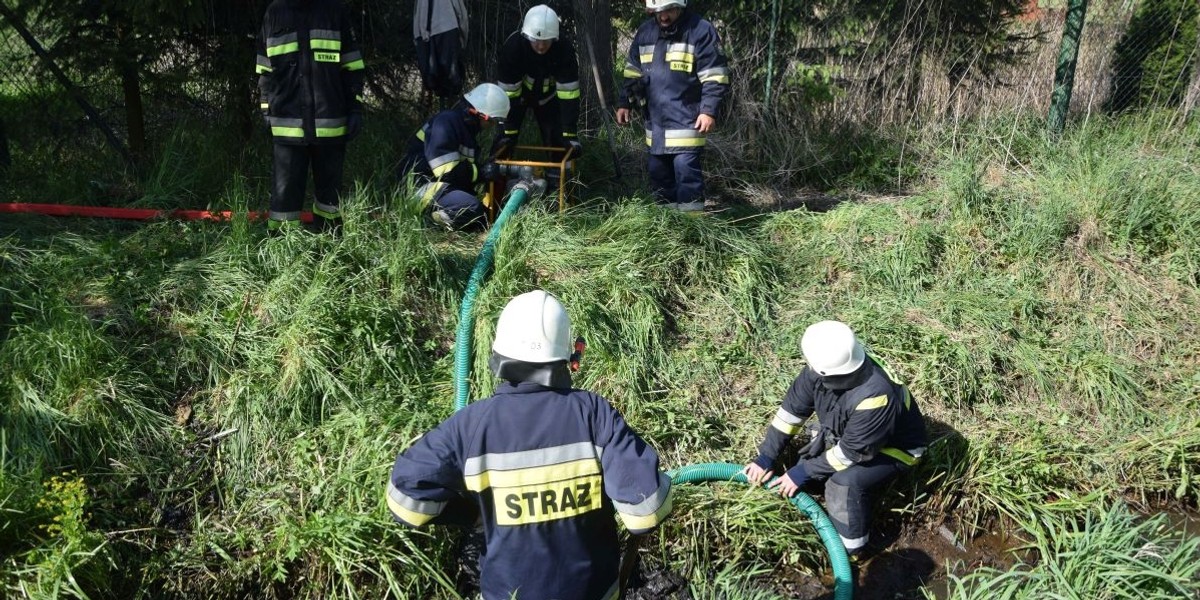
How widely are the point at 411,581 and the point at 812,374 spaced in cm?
212

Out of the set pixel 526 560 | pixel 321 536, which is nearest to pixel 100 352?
pixel 321 536

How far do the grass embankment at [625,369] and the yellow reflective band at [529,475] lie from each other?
1.26m

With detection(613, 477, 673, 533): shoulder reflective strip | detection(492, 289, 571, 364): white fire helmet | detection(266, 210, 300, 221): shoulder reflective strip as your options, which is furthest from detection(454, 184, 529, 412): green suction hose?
detection(613, 477, 673, 533): shoulder reflective strip

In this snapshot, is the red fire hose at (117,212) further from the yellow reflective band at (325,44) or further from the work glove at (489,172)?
the work glove at (489,172)

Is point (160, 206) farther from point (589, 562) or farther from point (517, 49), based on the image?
point (589, 562)

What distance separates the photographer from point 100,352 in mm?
4586

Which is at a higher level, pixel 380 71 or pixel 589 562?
pixel 380 71

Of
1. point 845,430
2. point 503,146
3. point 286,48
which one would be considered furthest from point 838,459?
point 286,48

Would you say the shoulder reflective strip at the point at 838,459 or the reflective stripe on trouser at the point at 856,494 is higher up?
the shoulder reflective strip at the point at 838,459

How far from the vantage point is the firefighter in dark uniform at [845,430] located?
4.32m

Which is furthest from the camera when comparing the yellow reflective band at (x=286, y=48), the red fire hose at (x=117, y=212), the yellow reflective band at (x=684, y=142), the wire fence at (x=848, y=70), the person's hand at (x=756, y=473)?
the wire fence at (x=848, y=70)

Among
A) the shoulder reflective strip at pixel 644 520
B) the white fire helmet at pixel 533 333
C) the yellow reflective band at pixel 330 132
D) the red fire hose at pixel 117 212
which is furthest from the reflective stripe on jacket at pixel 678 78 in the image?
the shoulder reflective strip at pixel 644 520

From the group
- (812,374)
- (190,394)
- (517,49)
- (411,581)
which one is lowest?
(411,581)

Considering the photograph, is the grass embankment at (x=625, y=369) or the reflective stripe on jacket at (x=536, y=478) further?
the grass embankment at (x=625, y=369)
